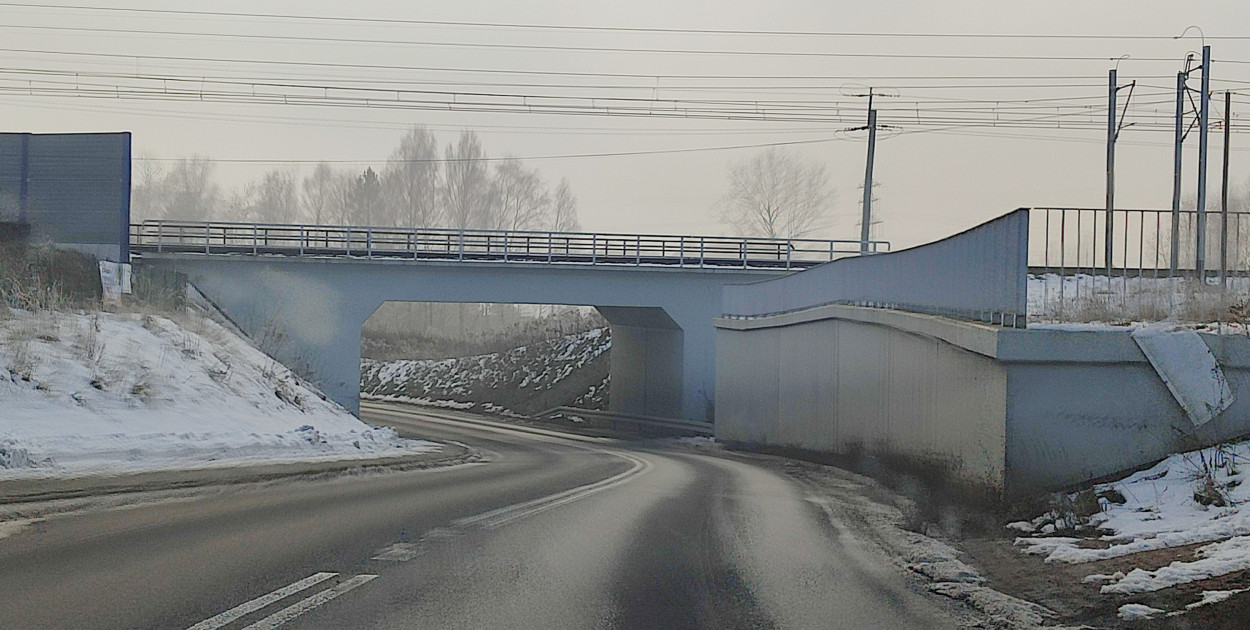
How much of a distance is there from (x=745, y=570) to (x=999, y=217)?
5952mm

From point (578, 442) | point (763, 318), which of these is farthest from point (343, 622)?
point (578, 442)

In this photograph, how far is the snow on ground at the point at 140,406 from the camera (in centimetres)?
1315

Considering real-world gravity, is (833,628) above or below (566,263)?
below

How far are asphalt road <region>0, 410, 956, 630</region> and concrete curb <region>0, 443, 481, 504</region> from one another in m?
0.67

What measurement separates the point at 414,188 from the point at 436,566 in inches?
3487

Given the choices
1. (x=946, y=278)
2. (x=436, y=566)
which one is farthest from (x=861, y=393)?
(x=436, y=566)

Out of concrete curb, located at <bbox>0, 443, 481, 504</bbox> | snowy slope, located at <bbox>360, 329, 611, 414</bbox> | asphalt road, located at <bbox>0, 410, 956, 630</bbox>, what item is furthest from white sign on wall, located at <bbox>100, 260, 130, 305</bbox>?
snowy slope, located at <bbox>360, 329, 611, 414</bbox>

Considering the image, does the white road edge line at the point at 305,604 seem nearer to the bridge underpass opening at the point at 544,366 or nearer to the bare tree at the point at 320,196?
the bridge underpass opening at the point at 544,366

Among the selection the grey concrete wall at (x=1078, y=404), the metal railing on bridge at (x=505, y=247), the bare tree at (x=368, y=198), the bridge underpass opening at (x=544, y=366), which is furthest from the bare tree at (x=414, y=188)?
the grey concrete wall at (x=1078, y=404)

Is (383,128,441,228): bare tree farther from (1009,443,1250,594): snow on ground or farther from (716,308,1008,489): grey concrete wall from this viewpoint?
(1009,443,1250,594): snow on ground

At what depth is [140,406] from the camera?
15.9 meters

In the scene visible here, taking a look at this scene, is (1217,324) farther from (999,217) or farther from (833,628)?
(833,628)

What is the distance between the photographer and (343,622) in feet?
20.5

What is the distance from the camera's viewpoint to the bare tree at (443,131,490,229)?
309 ft
